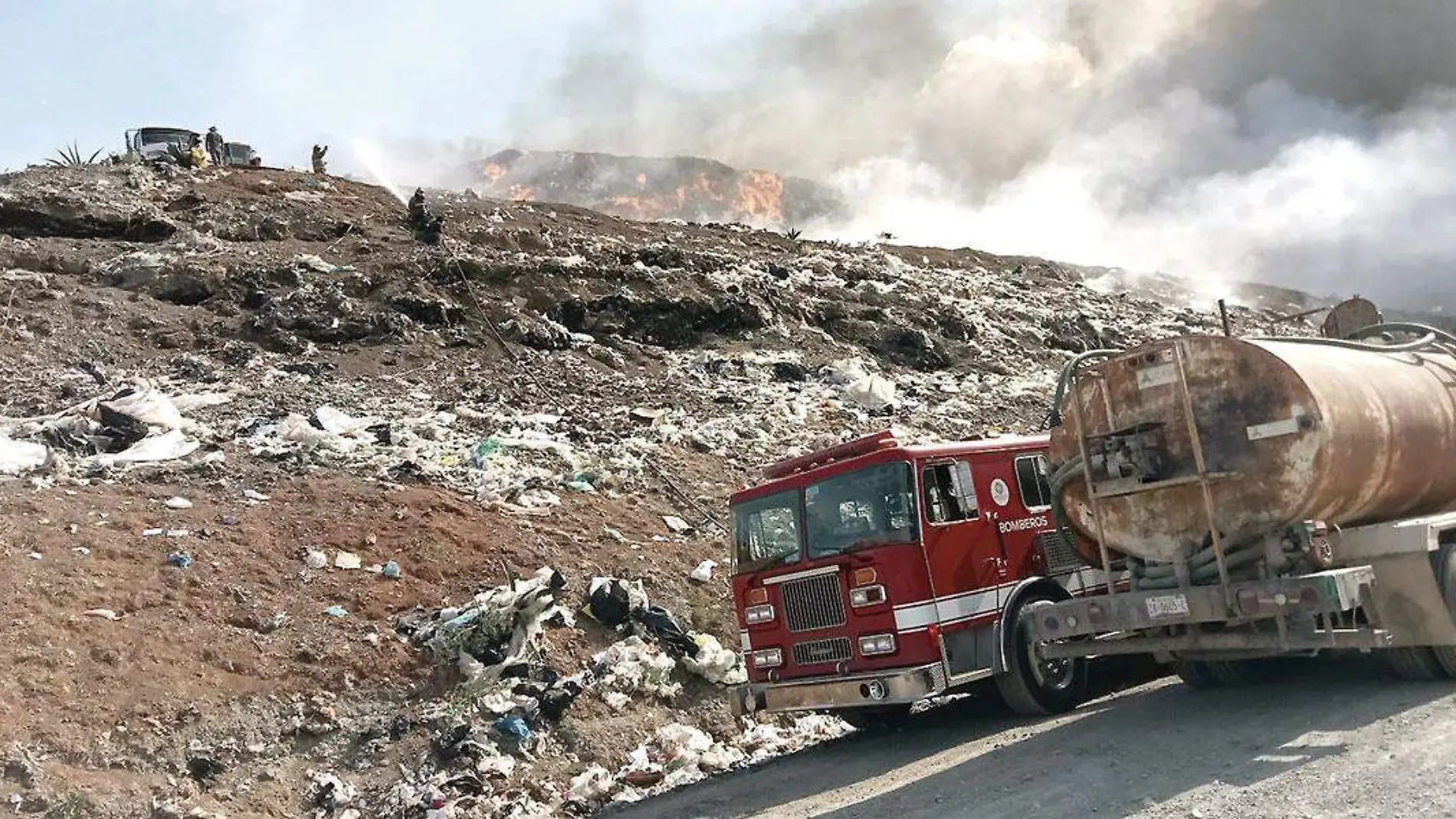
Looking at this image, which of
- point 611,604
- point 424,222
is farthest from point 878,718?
point 424,222

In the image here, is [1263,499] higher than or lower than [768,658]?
higher

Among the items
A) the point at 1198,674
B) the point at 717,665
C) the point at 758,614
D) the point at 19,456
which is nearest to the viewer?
the point at 1198,674

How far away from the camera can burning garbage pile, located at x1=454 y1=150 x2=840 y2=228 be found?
2554 inches

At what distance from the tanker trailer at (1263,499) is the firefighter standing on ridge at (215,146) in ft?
84.5

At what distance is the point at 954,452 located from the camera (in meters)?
8.31

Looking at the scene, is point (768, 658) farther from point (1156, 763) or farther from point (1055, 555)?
point (1156, 763)

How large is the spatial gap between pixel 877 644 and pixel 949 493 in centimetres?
127

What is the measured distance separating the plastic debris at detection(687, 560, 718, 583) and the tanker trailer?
461 cm

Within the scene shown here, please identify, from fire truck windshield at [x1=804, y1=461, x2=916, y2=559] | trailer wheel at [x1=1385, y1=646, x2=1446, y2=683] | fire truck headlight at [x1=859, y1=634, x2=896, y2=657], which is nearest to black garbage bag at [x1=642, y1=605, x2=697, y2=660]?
fire truck windshield at [x1=804, y1=461, x2=916, y2=559]

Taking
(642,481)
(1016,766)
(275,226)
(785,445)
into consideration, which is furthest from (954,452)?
(275,226)

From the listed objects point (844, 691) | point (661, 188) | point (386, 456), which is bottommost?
point (844, 691)

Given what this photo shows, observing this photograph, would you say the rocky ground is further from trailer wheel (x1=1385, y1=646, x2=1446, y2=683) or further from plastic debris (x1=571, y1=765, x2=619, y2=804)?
trailer wheel (x1=1385, y1=646, x2=1446, y2=683)

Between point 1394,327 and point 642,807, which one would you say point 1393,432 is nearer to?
point 1394,327

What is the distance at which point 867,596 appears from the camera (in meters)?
7.85
